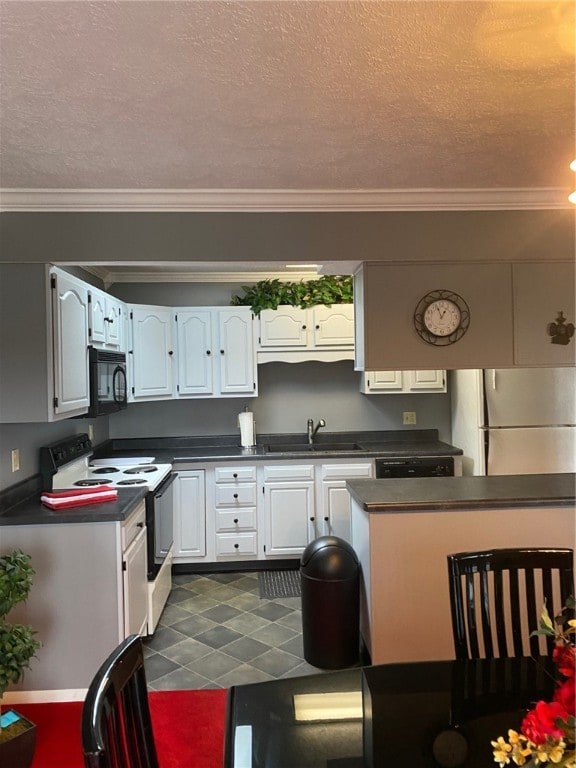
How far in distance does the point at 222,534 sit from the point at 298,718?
3023 mm

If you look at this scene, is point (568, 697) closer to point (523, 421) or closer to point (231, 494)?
point (523, 421)

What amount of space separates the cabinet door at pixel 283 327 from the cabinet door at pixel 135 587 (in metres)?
1.98

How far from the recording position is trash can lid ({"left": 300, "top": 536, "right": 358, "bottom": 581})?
109 inches

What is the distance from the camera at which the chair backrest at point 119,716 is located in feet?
3.02

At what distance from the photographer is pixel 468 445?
423 centimetres

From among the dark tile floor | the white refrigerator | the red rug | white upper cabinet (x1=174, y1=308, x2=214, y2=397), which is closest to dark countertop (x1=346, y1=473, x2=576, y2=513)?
the white refrigerator

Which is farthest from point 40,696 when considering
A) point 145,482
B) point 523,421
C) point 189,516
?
point 523,421

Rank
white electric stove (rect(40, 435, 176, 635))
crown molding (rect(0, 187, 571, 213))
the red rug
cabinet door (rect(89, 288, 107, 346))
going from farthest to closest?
1. cabinet door (rect(89, 288, 107, 346))
2. white electric stove (rect(40, 435, 176, 635))
3. crown molding (rect(0, 187, 571, 213))
4. the red rug

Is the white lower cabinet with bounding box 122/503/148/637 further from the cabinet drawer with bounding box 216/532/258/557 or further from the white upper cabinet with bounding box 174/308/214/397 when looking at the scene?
the white upper cabinet with bounding box 174/308/214/397

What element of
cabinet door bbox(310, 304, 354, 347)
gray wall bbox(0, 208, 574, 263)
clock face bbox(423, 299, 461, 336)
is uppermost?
gray wall bbox(0, 208, 574, 263)

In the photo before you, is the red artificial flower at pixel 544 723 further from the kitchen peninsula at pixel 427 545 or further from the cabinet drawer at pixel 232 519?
the cabinet drawer at pixel 232 519

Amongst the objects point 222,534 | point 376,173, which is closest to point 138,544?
point 222,534

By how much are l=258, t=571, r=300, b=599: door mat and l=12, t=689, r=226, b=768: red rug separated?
4.00ft

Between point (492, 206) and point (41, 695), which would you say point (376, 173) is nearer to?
point (492, 206)
